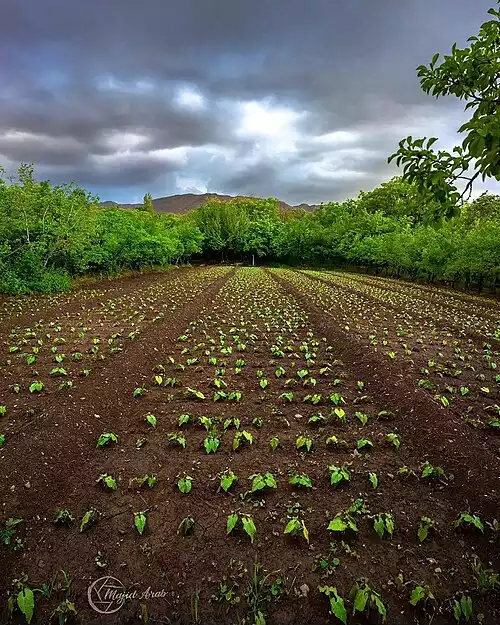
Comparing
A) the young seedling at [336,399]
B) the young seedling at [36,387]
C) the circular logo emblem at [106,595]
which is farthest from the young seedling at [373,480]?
the young seedling at [36,387]

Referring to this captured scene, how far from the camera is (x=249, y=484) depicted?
15.4 feet

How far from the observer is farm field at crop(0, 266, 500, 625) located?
3.28 m

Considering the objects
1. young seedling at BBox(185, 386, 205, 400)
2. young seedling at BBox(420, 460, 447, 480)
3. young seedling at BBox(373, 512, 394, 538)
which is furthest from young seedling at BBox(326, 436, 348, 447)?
young seedling at BBox(185, 386, 205, 400)

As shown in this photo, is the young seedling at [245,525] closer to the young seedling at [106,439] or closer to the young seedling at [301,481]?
the young seedling at [301,481]

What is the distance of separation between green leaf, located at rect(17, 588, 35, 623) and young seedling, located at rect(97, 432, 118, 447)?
236 centimetres

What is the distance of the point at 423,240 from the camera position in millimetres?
32281

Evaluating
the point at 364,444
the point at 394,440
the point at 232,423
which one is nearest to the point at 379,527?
the point at 364,444

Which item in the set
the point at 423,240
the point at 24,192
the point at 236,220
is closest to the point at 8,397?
the point at 24,192

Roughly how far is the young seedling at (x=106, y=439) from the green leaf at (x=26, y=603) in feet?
7.75

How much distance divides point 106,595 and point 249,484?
186cm

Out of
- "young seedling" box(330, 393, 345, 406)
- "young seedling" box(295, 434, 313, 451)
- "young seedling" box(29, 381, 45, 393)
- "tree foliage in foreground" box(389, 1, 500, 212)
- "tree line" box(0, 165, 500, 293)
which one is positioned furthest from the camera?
"tree line" box(0, 165, 500, 293)

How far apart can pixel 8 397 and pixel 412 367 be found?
326 inches

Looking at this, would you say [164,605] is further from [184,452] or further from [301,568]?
[184,452]

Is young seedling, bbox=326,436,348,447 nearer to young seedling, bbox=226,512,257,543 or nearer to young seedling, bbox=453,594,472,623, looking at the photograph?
young seedling, bbox=226,512,257,543
